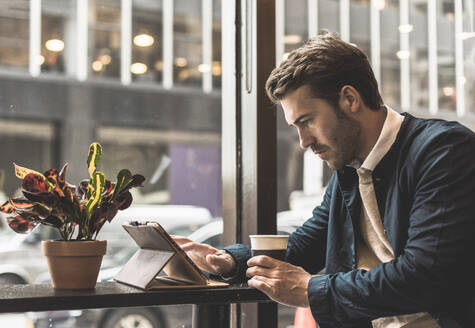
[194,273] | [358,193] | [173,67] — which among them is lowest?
[194,273]

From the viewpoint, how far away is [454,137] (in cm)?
143

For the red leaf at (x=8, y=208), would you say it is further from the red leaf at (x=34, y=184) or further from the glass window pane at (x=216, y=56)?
the glass window pane at (x=216, y=56)

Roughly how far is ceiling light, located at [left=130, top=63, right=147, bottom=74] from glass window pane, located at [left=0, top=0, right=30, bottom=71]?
0.36 meters

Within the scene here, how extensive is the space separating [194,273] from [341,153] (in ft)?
1.59

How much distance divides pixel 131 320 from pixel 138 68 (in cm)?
87

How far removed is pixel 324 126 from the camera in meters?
1.61

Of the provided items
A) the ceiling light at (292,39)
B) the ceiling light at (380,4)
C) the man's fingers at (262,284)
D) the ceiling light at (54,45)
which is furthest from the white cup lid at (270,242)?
the ceiling light at (380,4)

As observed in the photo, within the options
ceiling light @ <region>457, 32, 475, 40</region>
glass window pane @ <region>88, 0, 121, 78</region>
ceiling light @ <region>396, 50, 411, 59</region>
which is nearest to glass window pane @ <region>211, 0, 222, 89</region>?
glass window pane @ <region>88, 0, 121, 78</region>

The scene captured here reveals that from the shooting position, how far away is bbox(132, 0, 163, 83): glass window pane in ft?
7.18

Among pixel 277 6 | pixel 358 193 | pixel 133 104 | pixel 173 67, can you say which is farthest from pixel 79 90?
pixel 358 193

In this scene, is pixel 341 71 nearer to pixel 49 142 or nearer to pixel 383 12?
pixel 49 142

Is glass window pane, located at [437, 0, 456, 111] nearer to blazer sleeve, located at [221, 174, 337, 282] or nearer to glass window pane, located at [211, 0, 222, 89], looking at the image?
glass window pane, located at [211, 0, 222, 89]

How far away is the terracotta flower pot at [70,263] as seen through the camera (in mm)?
1502

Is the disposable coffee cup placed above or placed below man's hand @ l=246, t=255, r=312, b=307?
above
